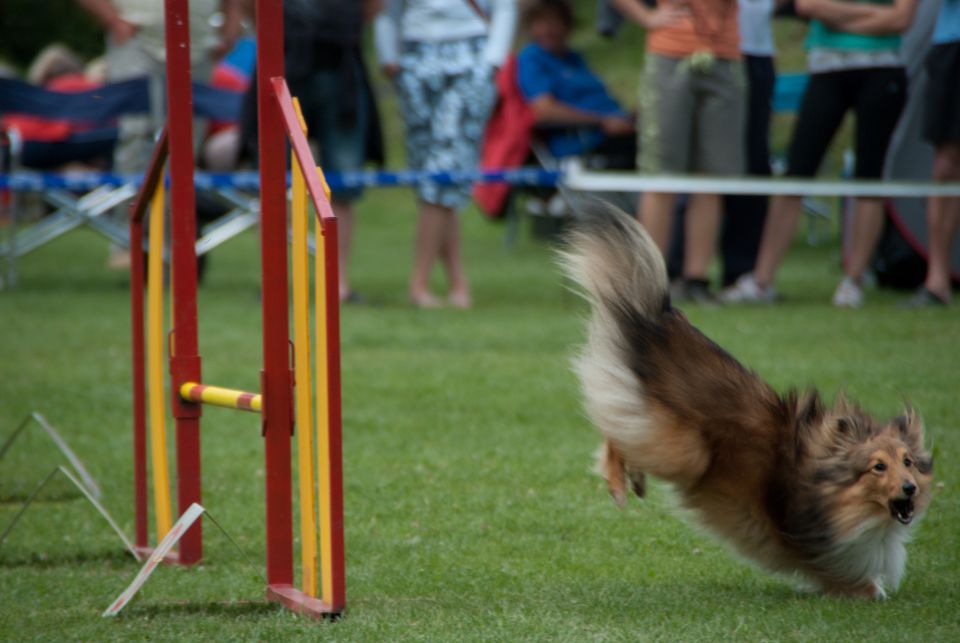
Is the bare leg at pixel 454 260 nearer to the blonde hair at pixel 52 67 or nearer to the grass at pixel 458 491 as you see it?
the grass at pixel 458 491

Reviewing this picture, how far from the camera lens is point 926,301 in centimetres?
815

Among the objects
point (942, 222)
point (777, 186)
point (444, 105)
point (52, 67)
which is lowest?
point (52, 67)

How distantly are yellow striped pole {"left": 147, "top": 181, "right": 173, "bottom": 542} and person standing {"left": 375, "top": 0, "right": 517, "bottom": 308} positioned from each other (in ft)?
14.9

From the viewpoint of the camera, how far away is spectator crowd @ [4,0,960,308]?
8.08 m

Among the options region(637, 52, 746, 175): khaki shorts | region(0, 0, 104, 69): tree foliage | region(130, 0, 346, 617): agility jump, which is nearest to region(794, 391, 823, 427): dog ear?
region(130, 0, 346, 617): agility jump

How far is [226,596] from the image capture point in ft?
12.1

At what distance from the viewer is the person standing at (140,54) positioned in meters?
10.2

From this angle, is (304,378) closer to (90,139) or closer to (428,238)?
(428,238)

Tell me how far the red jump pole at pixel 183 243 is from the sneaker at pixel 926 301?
5509 millimetres

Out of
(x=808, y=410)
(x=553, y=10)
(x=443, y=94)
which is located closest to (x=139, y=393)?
(x=808, y=410)

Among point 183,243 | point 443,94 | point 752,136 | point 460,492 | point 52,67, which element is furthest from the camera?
point 52,67

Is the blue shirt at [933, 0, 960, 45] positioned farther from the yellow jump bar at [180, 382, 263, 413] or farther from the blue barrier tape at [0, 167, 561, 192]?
the yellow jump bar at [180, 382, 263, 413]

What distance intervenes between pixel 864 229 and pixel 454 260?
271cm

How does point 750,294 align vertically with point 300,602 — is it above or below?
below
